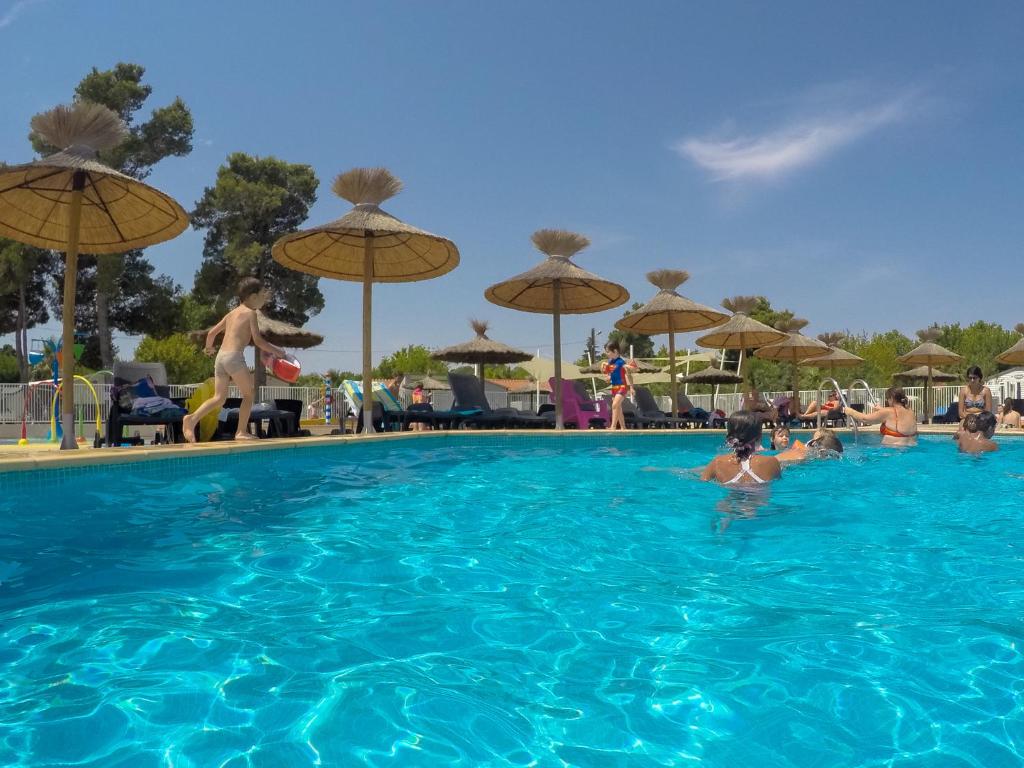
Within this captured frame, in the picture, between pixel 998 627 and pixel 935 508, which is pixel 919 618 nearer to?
pixel 998 627

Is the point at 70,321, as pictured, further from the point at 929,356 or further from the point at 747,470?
the point at 929,356

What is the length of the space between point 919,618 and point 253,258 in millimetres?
28902

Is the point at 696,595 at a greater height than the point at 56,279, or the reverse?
the point at 56,279

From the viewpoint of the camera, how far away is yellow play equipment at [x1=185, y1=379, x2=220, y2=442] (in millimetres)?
8484

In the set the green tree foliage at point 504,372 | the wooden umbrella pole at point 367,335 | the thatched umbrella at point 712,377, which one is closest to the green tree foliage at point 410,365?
the green tree foliage at point 504,372

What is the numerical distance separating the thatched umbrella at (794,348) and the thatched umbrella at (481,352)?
23.5 ft

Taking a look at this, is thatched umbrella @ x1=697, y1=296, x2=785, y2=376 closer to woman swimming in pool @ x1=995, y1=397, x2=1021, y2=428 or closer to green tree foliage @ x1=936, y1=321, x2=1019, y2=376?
woman swimming in pool @ x1=995, y1=397, x2=1021, y2=428

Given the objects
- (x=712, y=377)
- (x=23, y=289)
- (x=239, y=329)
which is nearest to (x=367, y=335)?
(x=239, y=329)

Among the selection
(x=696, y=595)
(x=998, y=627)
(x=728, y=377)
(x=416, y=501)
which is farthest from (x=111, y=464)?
(x=728, y=377)

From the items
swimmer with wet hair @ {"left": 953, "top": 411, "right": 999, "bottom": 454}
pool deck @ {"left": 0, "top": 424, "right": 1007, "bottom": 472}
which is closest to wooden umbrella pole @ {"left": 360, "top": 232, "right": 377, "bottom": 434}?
pool deck @ {"left": 0, "top": 424, "right": 1007, "bottom": 472}

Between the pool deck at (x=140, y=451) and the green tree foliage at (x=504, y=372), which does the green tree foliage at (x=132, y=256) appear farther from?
the green tree foliage at (x=504, y=372)

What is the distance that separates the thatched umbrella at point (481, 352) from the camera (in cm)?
1720

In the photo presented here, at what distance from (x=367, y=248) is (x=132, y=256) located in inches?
821

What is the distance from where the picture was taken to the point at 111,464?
19.6 feet
